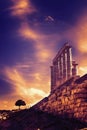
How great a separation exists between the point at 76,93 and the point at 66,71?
137ft

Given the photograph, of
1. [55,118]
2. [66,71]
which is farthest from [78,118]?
[66,71]

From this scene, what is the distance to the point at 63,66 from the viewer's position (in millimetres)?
127812

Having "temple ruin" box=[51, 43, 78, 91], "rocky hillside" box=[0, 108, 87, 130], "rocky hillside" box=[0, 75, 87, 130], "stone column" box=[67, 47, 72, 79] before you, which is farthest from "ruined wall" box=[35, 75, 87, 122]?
"temple ruin" box=[51, 43, 78, 91]

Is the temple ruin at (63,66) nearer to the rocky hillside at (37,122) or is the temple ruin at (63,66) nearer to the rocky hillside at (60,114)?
the rocky hillside at (60,114)

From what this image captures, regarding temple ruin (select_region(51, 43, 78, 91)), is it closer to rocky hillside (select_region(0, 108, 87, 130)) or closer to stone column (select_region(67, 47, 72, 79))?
stone column (select_region(67, 47, 72, 79))

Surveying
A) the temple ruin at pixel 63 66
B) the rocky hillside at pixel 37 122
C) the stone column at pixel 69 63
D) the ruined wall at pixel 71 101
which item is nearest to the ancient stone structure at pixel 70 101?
the ruined wall at pixel 71 101

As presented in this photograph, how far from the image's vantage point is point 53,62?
133875 mm

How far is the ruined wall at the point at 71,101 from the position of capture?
81812 mm

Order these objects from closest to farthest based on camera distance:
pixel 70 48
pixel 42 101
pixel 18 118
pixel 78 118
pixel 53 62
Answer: pixel 78 118 < pixel 18 118 < pixel 42 101 < pixel 70 48 < pixel 53 62

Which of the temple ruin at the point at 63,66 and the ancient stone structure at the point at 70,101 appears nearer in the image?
the ancient stone structure at the point at 70,101

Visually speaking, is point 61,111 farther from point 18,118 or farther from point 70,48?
point 70,48

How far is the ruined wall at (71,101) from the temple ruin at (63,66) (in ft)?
96.4

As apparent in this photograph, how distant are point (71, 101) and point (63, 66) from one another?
4354 cm

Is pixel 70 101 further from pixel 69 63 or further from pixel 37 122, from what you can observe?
pixel 69 63
